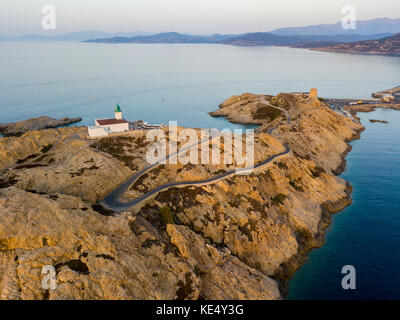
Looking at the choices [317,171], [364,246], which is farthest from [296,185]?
[364,246]

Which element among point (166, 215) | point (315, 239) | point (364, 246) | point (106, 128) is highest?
point (106, 128)

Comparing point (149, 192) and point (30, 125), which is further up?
point (30, 125)

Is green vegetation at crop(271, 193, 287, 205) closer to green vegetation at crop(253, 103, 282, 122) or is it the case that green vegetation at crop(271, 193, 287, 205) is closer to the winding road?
the winding road

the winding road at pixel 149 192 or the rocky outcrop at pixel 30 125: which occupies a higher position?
the rocky outcrop at pixel 30 125

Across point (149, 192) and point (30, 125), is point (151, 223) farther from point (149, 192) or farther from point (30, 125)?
point (30, 125)

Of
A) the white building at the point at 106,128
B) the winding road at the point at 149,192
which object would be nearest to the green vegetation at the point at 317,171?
the winding road at the point at 149,192

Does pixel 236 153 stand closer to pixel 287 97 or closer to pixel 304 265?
pixel 304 265

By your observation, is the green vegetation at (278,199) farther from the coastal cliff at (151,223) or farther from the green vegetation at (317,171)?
the green vegetation at (317,171)
